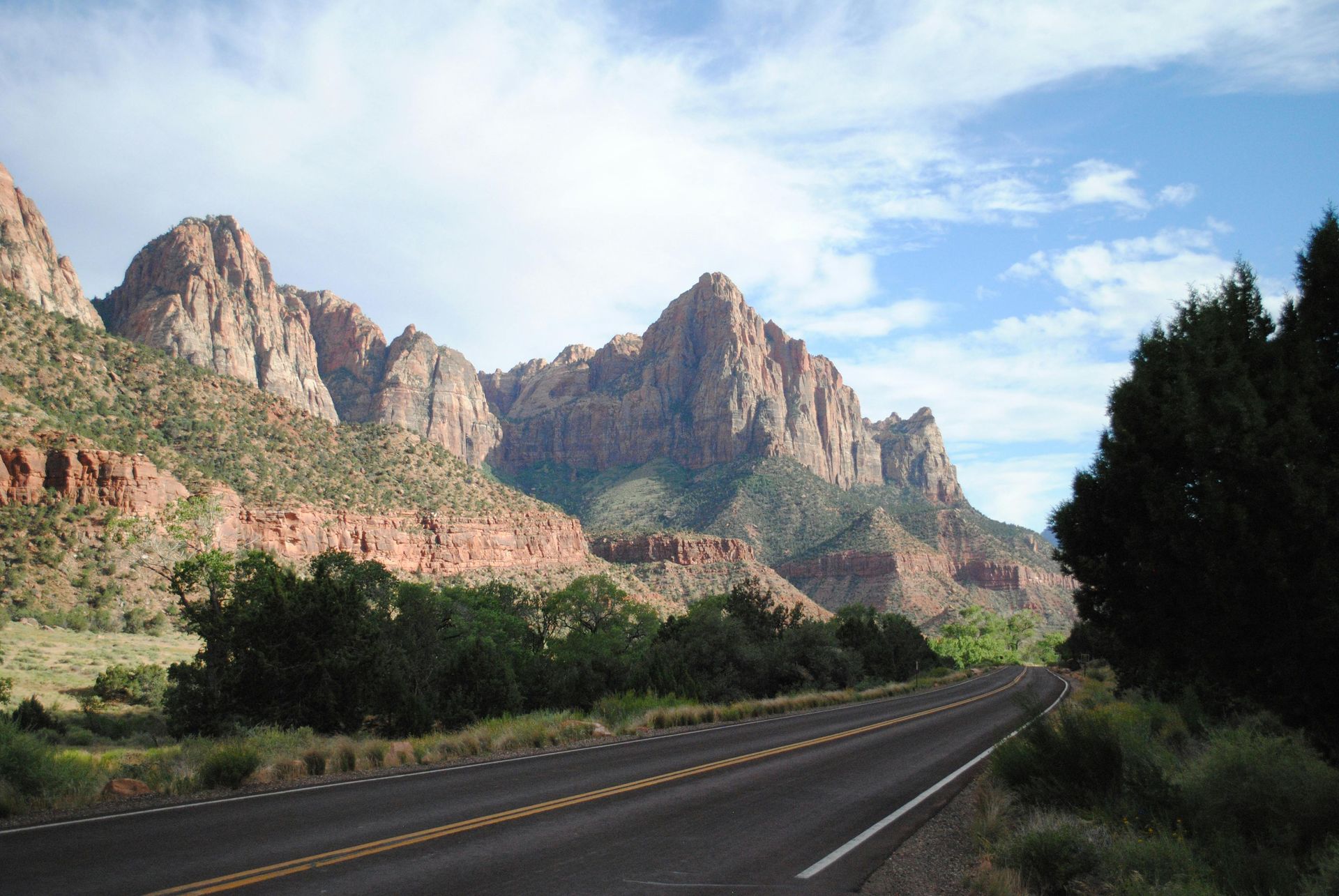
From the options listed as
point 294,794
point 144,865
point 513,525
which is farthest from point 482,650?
point 513,525

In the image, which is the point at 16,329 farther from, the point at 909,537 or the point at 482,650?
the point at 909,537

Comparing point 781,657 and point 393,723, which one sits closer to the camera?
point 393,723

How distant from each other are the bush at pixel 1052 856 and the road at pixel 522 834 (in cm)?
137

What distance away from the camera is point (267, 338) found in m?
172

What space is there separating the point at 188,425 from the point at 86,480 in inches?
497

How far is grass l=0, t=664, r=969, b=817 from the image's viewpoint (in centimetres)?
1052

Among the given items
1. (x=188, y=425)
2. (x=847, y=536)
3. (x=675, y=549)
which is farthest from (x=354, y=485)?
(x=847, y=536)

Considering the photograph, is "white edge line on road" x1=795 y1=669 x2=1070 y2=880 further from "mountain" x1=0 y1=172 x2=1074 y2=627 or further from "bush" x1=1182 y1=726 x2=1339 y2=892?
"mountain" x1=0 y1=172 x2=1074 y2=627

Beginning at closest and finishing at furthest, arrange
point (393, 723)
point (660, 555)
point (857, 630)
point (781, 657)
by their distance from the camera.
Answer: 1. point (393, 723)
2. point (781, 657)
3. point (857, 630)
4. point (660, 555)

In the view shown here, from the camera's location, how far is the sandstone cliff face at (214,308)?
146375 mm

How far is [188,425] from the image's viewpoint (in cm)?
6950

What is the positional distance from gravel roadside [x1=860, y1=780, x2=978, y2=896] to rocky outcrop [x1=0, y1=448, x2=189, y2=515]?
57.1 meters

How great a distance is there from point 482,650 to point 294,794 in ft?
63.5

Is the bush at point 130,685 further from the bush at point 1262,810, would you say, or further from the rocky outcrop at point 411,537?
the bush at point 1262,810
